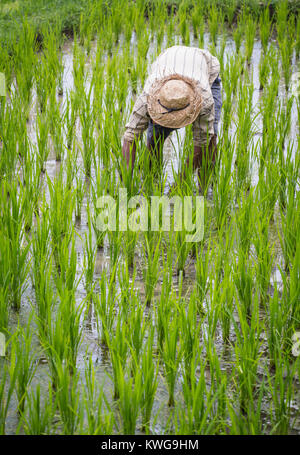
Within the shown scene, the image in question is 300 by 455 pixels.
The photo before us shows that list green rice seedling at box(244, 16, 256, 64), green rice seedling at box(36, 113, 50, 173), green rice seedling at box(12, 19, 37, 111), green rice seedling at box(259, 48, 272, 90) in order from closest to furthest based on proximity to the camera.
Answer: green rice seedling at box(36, 113, 50, 173), green rice seedling at box(12, 19, 37, 111), green rice seedling at box(259, 48, 272, 90), green rice seedling at box(244, 16, 256, 64)

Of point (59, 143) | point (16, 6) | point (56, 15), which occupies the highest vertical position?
point (16, 6)

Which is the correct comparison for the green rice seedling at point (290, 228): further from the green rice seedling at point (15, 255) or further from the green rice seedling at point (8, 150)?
the green rice seedling at point (8, 150)

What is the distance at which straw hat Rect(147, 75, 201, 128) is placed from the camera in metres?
3.11

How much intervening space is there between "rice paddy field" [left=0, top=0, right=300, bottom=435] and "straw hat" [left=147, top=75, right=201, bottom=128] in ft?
0.89

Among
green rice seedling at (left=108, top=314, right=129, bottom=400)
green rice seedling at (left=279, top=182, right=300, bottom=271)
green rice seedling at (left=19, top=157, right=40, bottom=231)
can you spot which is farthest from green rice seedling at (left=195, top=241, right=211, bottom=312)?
green rice seedling at (left=19, top=157, right=40, bottom=231)

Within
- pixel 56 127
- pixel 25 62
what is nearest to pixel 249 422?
pixel 56 127

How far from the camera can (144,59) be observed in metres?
5.26

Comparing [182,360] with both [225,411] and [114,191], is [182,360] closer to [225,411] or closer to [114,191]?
[225,411]

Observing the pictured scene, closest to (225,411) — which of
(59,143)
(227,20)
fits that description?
(59,143)

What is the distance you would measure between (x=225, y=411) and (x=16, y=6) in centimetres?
528

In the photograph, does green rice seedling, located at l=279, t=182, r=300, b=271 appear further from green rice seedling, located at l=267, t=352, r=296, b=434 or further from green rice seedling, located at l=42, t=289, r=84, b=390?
green rice seedling, located at l=42, t=289, r=84, b=390

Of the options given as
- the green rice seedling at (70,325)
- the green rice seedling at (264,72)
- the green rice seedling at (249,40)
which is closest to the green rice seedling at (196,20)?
the green rice seedling at (249,40)

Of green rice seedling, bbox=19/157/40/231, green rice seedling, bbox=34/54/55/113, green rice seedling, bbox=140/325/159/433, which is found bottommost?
green rice seedling, bbox=140/325/159/433

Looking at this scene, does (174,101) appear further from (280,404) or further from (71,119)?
(280,404)
